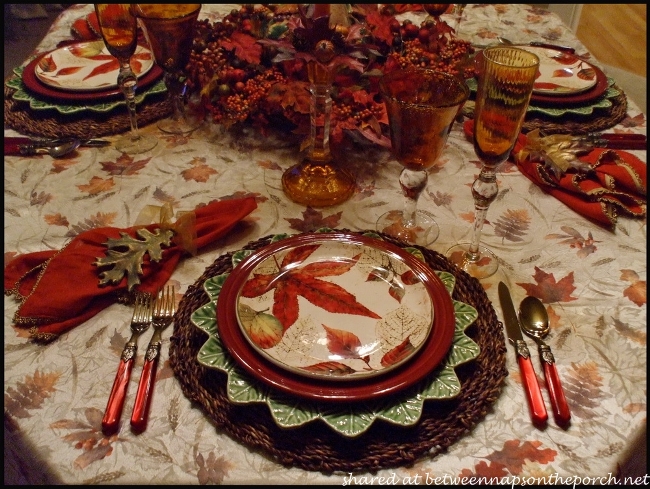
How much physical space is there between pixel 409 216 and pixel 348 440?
0.43 m

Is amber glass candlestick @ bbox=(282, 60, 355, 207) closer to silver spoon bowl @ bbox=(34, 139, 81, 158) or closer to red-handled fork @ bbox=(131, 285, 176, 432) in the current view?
red-handled fork @ bbox=(131, 285, 176, 432)

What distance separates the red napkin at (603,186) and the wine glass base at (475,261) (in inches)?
8.0

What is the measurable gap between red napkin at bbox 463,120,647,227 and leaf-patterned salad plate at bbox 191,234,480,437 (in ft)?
1.38

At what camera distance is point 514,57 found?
28.7 inches

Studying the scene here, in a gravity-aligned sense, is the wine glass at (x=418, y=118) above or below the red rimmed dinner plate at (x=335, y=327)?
above

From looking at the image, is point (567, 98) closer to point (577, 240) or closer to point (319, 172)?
point (577, 240)

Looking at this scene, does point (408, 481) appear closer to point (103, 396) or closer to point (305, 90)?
point (103, 396)

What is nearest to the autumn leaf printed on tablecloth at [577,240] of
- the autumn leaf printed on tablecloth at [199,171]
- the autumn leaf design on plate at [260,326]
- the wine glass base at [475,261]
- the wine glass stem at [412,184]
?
the wine glass base at [475,261]

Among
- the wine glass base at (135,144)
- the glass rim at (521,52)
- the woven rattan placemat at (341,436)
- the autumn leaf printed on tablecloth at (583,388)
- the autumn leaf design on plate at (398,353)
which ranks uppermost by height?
the glass rim at (521,52)

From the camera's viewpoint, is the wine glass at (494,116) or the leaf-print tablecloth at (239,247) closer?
the leaf-print tablecloth at (239,247)

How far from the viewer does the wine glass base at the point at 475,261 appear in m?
0.77

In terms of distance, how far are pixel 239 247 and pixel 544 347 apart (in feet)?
1.45

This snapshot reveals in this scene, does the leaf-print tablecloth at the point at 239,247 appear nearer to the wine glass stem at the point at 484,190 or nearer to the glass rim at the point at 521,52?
the wine glass stem at the point at 484,190

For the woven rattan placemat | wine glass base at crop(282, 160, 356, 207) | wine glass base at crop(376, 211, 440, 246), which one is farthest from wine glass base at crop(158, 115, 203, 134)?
the woven rattan placemat
